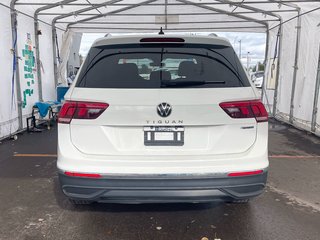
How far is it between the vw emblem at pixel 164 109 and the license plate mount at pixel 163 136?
0.11m

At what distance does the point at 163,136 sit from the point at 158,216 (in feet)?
3.98

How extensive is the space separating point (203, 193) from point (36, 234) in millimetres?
1685

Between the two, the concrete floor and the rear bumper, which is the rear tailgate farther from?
the concrete floor

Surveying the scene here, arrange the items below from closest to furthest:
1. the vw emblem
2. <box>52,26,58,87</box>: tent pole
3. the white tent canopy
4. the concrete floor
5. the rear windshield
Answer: the vw emblem < the rear windshield < the concrete floor < the white tent canopy < <box>52,26,58,87</box>: tent pole

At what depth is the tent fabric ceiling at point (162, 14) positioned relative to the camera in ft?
28.1

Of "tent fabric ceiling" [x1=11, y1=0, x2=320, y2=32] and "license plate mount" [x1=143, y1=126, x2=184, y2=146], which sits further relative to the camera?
"tent fabric ceiling" [x1=11, y1=0, x2=320, y2=32]

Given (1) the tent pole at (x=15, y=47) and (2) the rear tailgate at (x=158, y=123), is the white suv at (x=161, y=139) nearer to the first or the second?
(2) the rear tailgate at (x=158, y=123)

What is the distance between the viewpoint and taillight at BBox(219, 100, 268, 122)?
2506 mm

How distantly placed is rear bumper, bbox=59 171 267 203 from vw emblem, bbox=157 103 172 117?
1.68 ft

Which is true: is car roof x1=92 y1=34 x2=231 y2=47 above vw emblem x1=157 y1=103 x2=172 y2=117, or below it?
above

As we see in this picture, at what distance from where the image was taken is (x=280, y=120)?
9.98 metres

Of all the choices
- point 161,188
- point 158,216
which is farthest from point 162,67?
point 158,216

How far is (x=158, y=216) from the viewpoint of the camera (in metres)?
3.31

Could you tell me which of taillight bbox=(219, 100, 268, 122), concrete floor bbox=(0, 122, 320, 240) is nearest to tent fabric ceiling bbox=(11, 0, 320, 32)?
concrete floor bbox=(0, 122, 320, 240)
